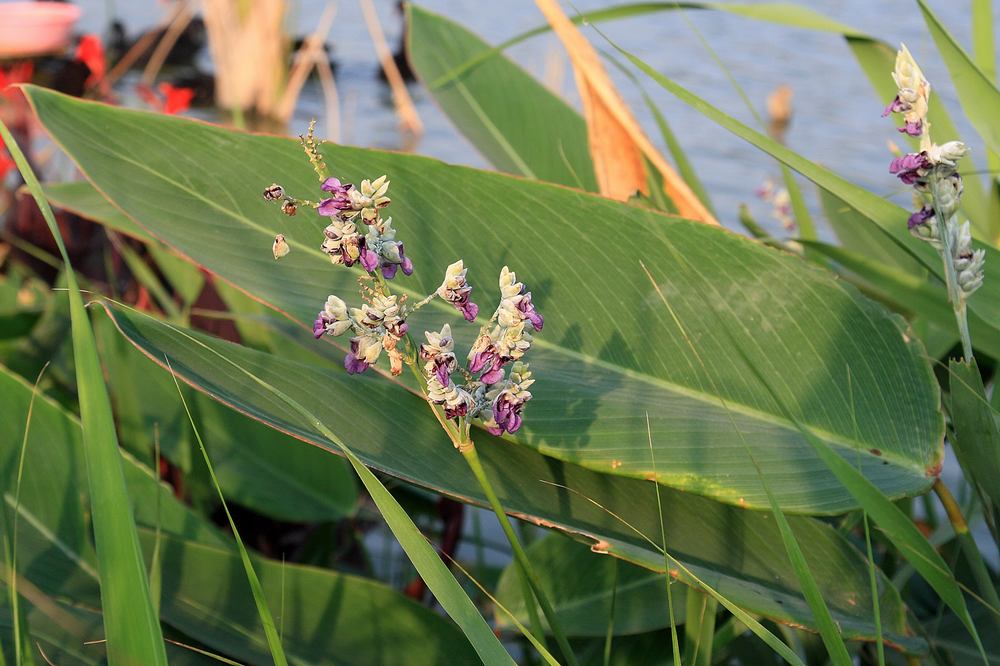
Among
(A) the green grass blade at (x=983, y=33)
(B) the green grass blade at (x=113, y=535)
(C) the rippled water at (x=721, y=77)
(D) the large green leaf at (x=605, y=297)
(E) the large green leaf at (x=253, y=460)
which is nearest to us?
(B) the green grass blade at (x=113, y=535)

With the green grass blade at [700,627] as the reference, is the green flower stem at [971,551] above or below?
above

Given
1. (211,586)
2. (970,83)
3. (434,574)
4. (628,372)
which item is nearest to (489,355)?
(434,574)

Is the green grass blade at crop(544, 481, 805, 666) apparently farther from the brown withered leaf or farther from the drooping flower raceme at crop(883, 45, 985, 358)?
the brown withered leaf

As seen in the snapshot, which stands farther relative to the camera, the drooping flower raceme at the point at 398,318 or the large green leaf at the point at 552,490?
the large green leaf at the point at 552,490

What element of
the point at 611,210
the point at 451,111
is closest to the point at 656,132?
the point at 451,111

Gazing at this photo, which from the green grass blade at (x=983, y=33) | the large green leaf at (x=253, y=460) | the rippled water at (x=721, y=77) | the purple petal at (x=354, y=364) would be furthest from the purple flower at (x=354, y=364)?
the rippled water at (x=721, y=77)

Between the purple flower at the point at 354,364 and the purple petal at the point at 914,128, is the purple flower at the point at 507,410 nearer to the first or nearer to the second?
the purple flower at the point at 354,364

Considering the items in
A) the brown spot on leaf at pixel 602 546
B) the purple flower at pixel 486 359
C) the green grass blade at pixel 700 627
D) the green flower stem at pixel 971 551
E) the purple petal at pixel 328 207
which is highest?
the purple petal at pixel 328 207

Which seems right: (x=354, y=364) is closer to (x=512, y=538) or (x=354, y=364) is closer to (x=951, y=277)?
(x=512, y=538)
